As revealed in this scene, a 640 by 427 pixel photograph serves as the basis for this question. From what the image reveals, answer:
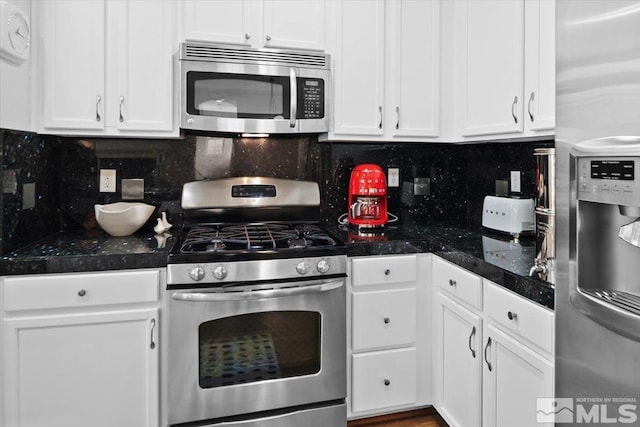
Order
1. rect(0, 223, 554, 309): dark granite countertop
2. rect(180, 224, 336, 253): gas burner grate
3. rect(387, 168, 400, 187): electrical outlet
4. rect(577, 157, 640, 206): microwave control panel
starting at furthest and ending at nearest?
1. rect(387, 168, 400, 187): electrical outlet
2. rect(180, 224, 336, 253): gas burner grate
3. rect(0, 223, 554, 309): dark granite countertop
4. rect(577, 157, 640, 206): microwave control panel

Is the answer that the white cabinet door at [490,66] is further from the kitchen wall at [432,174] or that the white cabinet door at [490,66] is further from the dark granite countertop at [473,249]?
the dark granite countertop at [473,249]

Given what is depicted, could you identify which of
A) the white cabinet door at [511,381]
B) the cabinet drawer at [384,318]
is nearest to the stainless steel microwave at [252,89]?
the cabinet drawer at [384,318]

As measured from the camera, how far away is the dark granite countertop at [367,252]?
5.31 feet

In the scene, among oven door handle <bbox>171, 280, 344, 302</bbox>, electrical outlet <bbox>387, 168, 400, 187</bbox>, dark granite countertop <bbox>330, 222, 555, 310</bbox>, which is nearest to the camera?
dark granite countertop <bbox>330, 222, 555, 310</bbox>

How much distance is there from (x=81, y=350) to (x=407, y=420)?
5.01 feet

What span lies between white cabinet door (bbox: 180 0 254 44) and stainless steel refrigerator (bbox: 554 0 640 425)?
1.50m

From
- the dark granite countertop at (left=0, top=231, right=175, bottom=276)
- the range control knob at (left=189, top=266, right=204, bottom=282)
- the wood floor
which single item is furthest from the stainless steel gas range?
the wood floor

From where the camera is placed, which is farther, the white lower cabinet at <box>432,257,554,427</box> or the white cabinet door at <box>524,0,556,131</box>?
the white cabinet door at <box>524,0,556,131</box>

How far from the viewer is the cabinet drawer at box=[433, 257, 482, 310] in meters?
1.79

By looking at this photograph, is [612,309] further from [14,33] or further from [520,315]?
[14,33]

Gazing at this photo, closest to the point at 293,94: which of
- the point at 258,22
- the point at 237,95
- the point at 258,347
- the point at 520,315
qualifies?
the point at 237,95

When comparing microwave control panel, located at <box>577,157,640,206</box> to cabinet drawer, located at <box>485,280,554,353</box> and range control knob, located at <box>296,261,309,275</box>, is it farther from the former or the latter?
range control knob, located at <box>296,261,309,275</box>

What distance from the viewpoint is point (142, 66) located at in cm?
212

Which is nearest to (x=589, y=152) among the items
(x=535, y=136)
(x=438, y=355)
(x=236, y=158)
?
(x=535, y=136)
